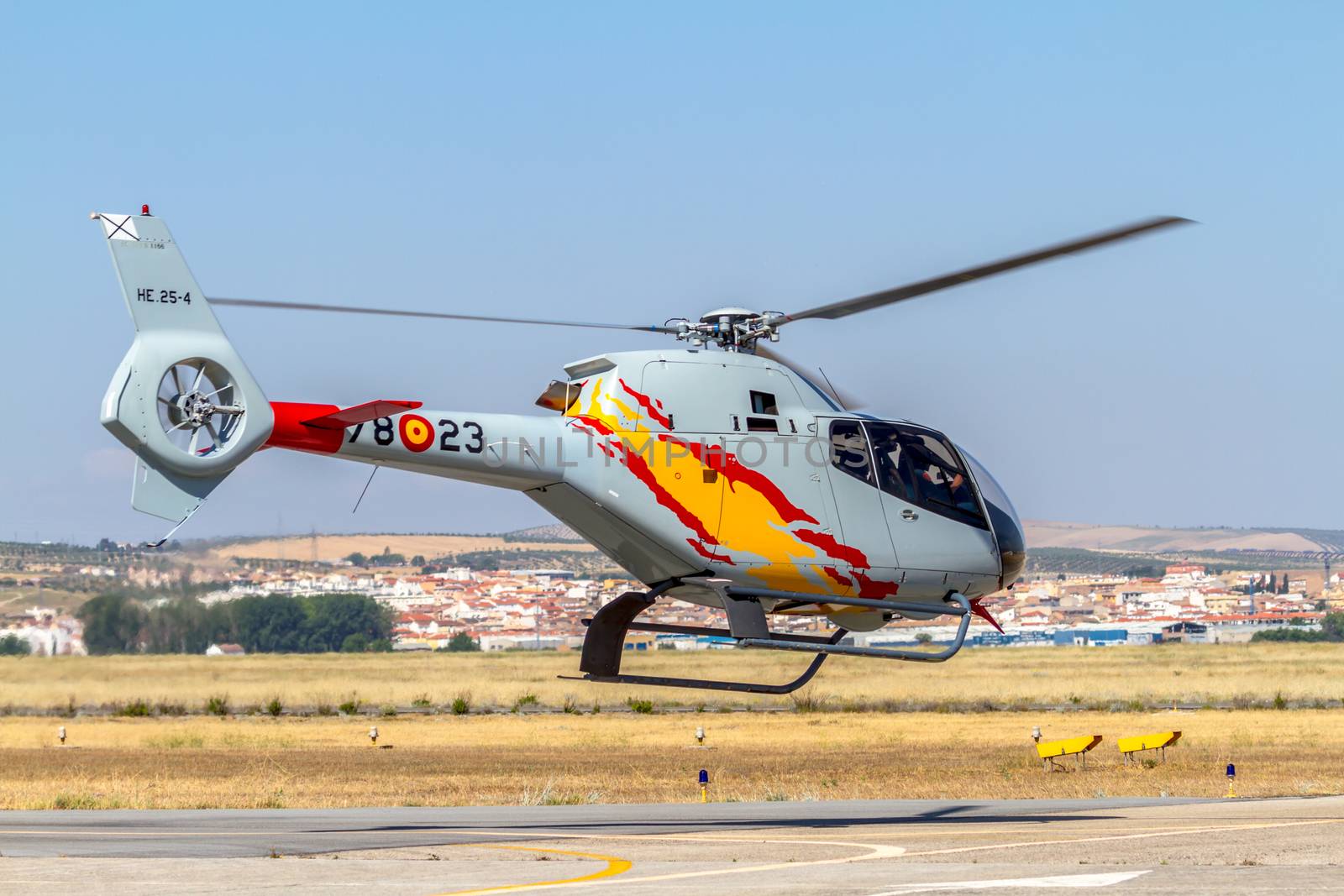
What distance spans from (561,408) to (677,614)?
10381 cm

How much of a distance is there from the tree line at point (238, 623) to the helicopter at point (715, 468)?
4951 cm

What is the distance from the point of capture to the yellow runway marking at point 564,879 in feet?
53.2

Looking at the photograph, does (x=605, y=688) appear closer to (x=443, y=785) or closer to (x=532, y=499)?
(x=443, y=785)

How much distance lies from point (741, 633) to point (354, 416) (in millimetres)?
5906

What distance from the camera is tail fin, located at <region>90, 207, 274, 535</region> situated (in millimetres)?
18391

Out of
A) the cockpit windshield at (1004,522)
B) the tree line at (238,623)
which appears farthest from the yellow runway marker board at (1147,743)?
the tree line at (238,623)

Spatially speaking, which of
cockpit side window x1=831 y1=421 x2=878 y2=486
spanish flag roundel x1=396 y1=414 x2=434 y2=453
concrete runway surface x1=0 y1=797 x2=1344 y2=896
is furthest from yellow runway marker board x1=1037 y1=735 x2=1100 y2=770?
spanish flag roundel x1=396 y1=414 x2=434 y2=453

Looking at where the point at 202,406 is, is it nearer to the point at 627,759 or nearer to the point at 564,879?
the point at 564,879

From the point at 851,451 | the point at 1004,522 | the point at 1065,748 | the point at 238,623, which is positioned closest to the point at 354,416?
the point at 851,451

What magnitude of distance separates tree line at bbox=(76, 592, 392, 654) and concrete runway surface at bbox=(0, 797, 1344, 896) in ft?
133

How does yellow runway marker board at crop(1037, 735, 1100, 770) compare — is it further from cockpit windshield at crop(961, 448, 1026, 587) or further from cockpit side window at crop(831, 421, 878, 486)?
cockpit side window at crop(831, 421, 878, 486)

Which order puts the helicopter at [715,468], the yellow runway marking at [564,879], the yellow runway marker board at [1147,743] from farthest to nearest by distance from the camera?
the yellow runway marker board at [1147,743]
the helicopter at [715,468]
the yellow runway marking at [564,879]

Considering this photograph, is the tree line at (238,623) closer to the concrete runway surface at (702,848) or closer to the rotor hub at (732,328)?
the concrete runway surface at (702,848)

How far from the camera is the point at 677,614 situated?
Answer: 12519 cm
